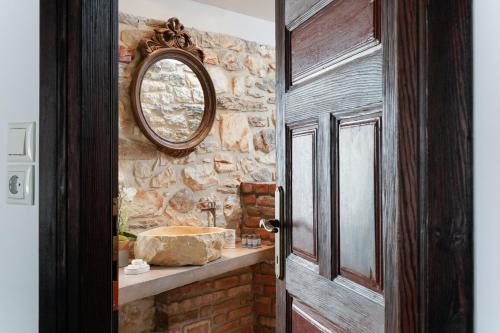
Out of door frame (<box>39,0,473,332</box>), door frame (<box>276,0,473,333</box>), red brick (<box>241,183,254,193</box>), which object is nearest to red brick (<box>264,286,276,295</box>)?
red brick (<box>241,183,254,193</box>)

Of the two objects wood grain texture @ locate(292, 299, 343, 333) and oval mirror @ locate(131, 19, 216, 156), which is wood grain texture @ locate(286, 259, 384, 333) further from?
oval mirror @ locate(131, 19, 216, 156)

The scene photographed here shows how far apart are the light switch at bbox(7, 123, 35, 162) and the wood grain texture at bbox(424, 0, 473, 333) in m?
0.85

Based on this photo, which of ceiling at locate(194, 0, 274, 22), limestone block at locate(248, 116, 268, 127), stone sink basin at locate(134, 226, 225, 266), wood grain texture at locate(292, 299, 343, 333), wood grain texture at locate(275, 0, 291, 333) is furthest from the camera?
limestone block at locate(248, 116, 268, 127)

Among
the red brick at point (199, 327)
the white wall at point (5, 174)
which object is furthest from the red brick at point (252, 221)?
the white wall at point (5, 174)

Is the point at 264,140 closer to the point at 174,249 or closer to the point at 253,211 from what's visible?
the point at 253,211

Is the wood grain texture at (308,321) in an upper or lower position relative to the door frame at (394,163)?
lower

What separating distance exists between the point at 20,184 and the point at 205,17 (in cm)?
235

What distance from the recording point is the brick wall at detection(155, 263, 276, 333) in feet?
9.16

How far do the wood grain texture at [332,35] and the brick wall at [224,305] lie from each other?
186 centimetres

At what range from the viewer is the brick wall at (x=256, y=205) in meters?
3.30

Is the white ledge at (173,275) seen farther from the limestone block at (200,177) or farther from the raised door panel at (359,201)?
the raised door panel at (359,201)

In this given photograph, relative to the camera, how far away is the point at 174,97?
301 cm

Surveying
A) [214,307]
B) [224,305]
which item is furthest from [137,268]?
[224,305]

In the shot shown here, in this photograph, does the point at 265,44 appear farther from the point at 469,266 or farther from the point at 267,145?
the point at 469,266
